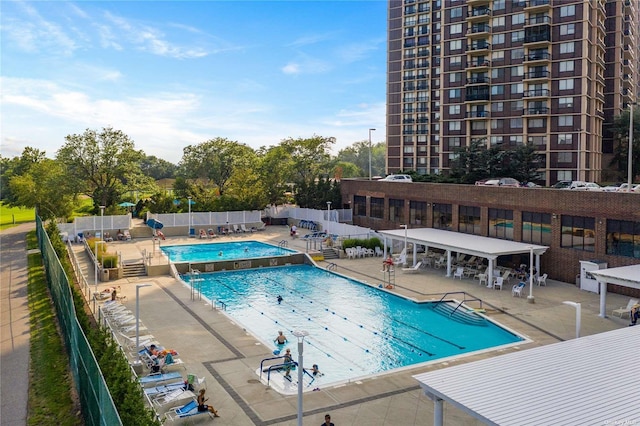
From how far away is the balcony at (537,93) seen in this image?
55.9m

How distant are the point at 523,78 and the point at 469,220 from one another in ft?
93.9

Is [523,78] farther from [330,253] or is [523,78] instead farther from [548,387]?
[548,387]

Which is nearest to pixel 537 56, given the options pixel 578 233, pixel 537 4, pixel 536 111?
pixel 537 4

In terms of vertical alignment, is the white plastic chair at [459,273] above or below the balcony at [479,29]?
below

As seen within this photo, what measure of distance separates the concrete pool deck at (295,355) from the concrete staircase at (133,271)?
39.0 inches

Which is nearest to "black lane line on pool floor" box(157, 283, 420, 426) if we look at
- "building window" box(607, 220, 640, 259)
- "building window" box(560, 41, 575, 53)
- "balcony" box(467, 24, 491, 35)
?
"building window" box(607, 220, 640, 259)

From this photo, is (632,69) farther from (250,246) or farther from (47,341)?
(47,341)

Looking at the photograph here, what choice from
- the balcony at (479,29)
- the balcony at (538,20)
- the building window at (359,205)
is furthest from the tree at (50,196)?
the balcony at (538,20)

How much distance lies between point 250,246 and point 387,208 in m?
12.5

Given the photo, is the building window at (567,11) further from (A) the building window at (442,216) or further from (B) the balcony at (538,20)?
(A) the building window at (442,216)

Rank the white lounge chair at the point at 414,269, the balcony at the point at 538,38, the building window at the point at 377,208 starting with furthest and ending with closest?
the balcony at the point at 538,38 → the building window at the point at 377,208 → the white lounge chair at the point at 414,269

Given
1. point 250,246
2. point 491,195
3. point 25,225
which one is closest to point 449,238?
point 491,195

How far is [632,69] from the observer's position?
229ft

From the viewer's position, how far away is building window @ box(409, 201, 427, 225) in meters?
41.2
